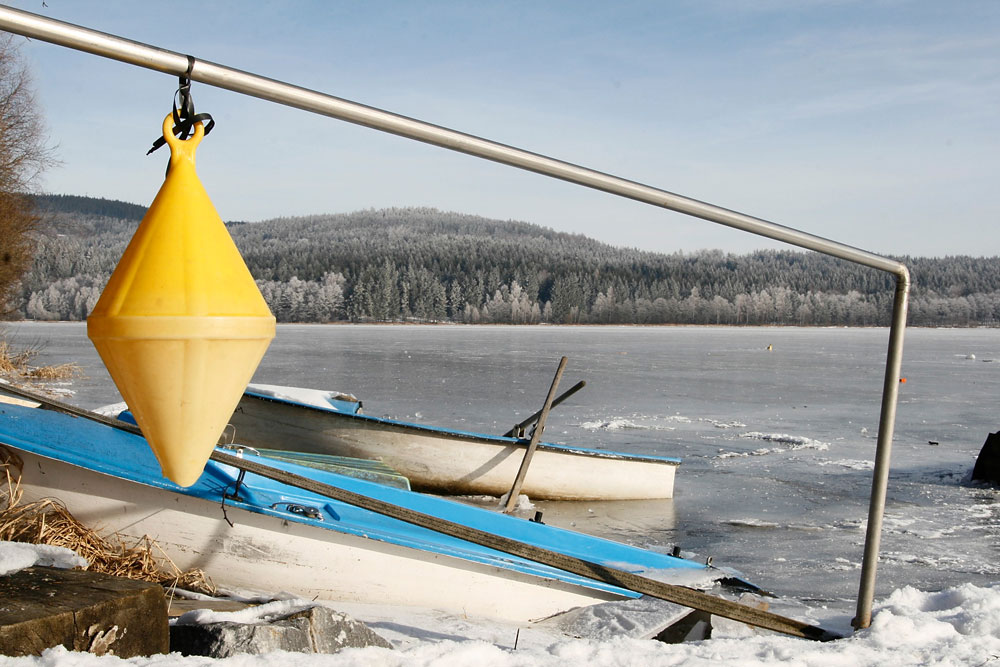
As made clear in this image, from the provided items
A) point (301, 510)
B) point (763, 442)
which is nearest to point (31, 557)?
point (301, 510)

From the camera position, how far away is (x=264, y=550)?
551 cm

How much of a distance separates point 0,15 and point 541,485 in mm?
10603

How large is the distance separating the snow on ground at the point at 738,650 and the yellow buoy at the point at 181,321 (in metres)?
1.42

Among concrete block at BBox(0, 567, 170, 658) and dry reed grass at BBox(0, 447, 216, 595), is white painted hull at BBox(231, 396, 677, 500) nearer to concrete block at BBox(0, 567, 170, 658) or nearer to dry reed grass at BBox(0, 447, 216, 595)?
dry reed grass at BBox(0, 447, 216, 595)

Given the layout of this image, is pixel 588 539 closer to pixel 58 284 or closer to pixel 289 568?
pixel 289 568

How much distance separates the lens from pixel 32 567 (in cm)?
353

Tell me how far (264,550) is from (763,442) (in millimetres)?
13007

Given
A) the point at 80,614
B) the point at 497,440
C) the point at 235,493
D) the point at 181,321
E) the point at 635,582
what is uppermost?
the point at 181,321

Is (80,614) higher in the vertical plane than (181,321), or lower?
lower

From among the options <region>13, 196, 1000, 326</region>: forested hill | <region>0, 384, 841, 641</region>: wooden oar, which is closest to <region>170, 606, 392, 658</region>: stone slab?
<region>0, 384, 841, 641</region>: wooden oar

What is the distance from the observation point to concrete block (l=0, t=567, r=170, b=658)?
283 cm

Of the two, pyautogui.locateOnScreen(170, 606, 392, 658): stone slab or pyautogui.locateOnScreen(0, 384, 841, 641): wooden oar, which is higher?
pyautogui.locateOnScreen(0, 384, 841, 641): wooden oar

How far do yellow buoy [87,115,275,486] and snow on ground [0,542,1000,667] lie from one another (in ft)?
4.67

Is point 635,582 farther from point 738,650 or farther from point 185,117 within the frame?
point 185,117
